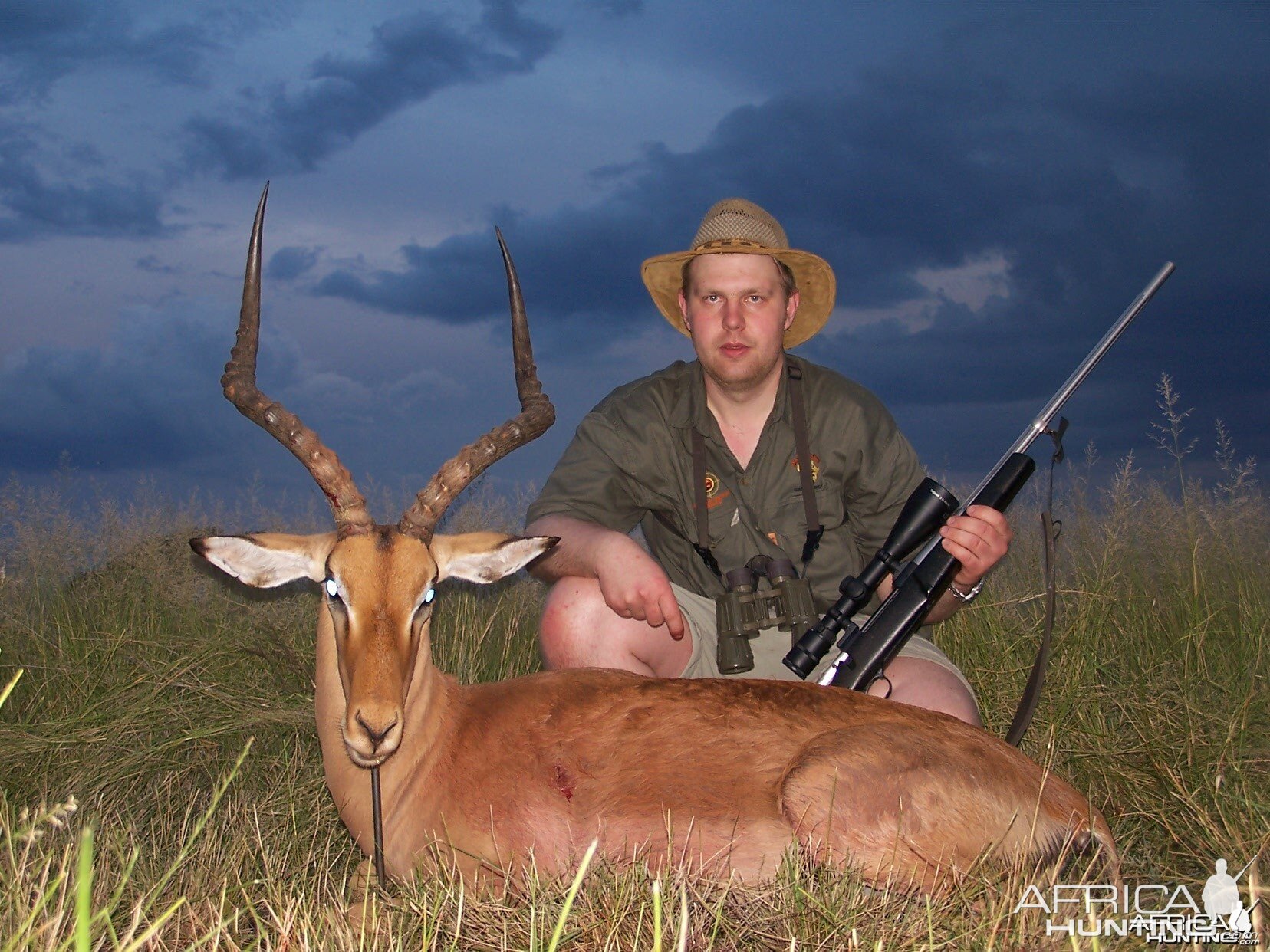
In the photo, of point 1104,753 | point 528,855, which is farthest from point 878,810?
point 1104,753

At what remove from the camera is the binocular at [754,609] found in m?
4.95

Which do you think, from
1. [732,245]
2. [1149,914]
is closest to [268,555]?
[732,245]

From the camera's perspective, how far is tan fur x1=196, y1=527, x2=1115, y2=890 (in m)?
3.47

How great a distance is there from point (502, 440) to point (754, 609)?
1.41m

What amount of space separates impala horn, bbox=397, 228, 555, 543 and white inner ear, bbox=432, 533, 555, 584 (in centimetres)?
13

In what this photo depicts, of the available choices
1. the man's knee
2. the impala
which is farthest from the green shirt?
the impala

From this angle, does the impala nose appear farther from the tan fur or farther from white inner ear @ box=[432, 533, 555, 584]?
white inner ear @ box=[432, 533, 555, 584]

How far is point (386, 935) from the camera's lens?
305 cm

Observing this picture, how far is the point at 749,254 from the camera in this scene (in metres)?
5.73

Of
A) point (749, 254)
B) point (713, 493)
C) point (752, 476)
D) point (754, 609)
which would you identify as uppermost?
point (749, 254)

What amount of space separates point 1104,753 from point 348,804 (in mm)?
3628

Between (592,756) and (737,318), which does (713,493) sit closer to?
(737,318)

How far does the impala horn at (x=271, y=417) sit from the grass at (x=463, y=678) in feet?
4.05

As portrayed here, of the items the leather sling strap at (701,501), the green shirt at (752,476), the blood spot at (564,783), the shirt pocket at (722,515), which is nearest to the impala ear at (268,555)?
the blood spot at (564,783)
